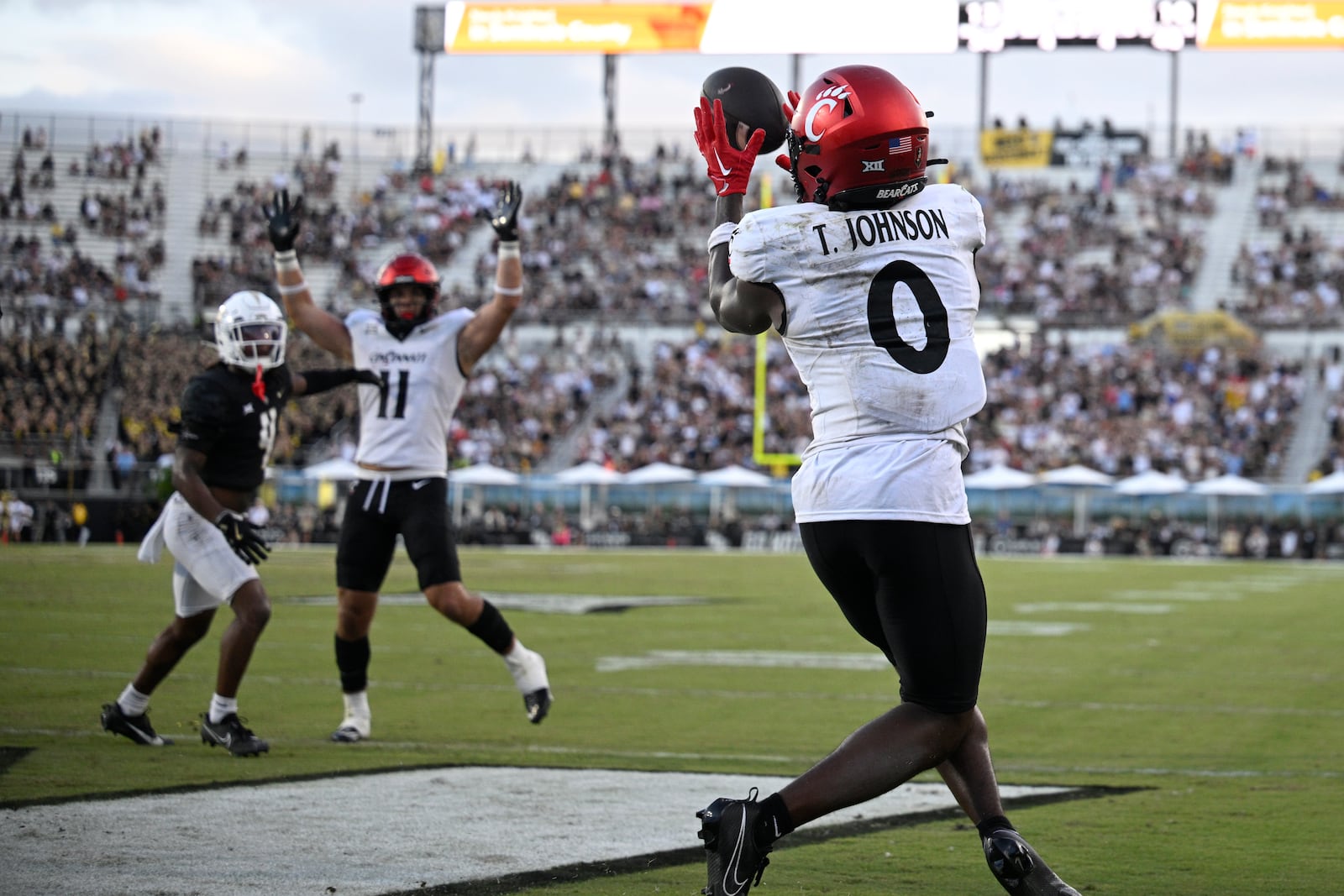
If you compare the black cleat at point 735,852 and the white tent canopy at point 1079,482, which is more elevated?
the black cleat at point 735,852

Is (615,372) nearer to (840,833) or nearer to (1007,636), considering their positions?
(1007,636)

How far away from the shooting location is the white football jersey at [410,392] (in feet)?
25.0

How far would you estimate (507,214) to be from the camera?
755 cm

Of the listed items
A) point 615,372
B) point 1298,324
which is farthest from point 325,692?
point 1298,324

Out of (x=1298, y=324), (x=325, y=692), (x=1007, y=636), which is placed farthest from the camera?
(x=1298, y=324)

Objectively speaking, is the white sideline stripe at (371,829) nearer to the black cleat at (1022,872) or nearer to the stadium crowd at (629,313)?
the black cleat at (1022,872)

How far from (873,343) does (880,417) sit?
179 millimetres

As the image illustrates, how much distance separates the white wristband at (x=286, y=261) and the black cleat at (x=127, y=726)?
2146 mm

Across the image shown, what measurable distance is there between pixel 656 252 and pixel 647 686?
3677 centimetres

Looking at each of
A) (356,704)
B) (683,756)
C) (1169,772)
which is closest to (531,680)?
(356,704)

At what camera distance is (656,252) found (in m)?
45.8

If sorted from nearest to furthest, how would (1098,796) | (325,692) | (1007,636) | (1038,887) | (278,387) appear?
(1038,887), (1098,796), (278,387), (325,692), (1007,636)

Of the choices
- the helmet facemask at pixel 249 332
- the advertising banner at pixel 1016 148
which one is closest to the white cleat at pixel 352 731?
the helmet facemask at pixel 249 332

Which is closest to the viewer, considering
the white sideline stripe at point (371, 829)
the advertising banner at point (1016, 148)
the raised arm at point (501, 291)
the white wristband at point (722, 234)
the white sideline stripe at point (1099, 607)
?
the white wristband at point (722, 234)
